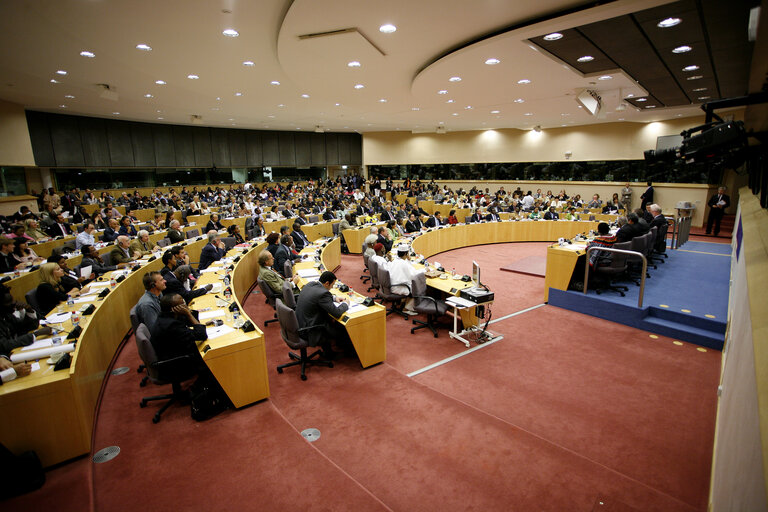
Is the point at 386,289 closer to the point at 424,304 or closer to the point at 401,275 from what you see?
the point at 401,275

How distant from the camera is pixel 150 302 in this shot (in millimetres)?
4535

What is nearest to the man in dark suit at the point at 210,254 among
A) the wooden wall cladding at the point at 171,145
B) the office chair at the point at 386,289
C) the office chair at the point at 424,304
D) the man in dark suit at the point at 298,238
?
the man in dark suit at the point at 298,238

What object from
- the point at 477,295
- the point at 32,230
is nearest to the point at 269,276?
the point at 477,295

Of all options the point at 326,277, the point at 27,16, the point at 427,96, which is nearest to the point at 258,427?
the point at 326,277

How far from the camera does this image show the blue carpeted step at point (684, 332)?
5.61 m

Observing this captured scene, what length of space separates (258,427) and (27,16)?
6.41m

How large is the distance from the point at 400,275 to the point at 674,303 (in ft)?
16.3

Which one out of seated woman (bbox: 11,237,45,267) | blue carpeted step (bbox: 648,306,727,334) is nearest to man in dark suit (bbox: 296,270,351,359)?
blue carpeted step (bbox: 648,306,727,334)

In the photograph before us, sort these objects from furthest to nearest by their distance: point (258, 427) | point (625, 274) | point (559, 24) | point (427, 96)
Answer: point (427, 96), point (625, 274), point (559, 24), point (258, 427)

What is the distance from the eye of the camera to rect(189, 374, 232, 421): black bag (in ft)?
13.1

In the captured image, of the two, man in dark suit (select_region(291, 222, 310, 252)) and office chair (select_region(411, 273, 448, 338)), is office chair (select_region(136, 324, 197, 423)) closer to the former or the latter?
office chair (select_region(411, 273, 448, 338))

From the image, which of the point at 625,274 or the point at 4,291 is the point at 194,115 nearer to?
the point at 4,291

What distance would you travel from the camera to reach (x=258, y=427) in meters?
3.88

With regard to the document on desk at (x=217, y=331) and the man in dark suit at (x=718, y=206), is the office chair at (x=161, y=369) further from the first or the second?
the man in dark suit at (x=718, y=206)
